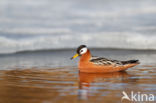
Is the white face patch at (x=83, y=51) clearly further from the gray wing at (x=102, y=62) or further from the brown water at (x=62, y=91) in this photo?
the brown water at (x=62, y=91)

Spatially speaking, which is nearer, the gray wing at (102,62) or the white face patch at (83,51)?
the gray wing at (102,62)

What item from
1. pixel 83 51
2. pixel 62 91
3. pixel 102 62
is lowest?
pixel 62 91

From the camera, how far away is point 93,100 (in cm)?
743

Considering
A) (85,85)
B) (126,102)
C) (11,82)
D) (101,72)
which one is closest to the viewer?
(126,102)

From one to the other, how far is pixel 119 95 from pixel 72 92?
1.41 meters

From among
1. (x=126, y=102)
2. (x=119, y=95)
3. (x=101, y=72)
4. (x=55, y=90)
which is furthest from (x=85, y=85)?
(x=101, y=72)

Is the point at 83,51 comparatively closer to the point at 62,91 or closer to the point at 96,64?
the point at 96,64

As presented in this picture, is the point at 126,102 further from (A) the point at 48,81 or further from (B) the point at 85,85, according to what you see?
(A) the point at 48,81

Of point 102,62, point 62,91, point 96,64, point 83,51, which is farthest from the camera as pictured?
point 83,51

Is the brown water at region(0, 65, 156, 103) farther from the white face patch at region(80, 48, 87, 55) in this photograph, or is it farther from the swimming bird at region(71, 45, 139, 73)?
the white face patch at region(80, 48, 87, 55)

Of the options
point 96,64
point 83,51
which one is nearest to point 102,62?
point 96,64

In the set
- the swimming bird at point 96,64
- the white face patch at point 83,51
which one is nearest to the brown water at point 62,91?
the swimming bird at point 96,64

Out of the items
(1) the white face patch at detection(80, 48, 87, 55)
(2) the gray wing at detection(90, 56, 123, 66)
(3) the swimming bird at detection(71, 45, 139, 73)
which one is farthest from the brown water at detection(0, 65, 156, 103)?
(1) the white face patch at detection(80, 48, 87, 55)

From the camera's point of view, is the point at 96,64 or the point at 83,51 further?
the point at 83,51
